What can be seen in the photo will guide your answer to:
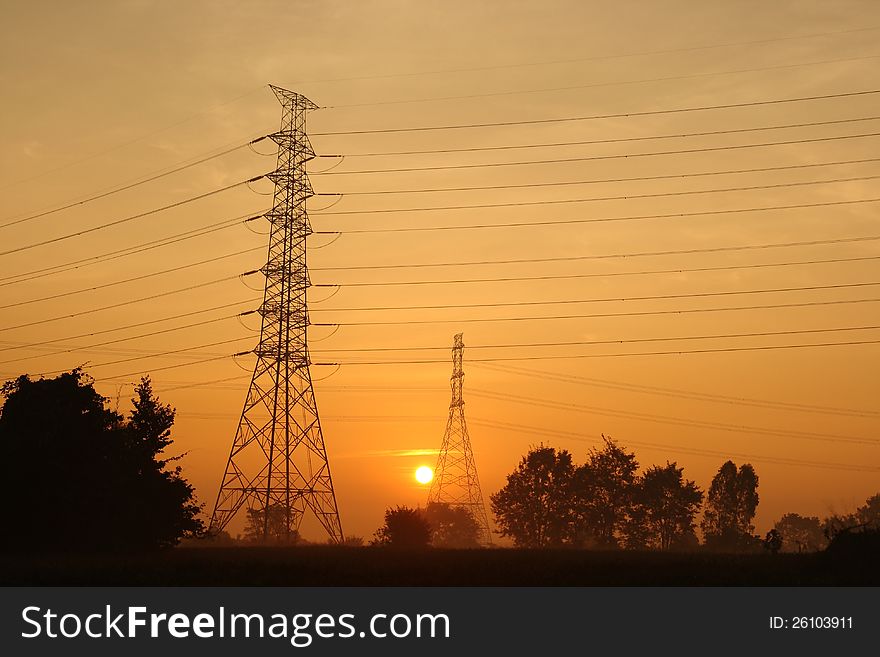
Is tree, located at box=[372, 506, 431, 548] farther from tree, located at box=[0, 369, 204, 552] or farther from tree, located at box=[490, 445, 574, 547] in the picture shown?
tree, located at box=[490, 445, 574, 547]

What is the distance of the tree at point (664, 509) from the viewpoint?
477ft

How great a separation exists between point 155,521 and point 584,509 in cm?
8735

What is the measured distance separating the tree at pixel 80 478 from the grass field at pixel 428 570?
6993mm

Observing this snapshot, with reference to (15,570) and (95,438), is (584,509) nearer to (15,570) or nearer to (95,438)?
(95,438)

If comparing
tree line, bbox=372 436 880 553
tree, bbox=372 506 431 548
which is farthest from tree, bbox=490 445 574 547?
tree, bbox=372 506 431 548

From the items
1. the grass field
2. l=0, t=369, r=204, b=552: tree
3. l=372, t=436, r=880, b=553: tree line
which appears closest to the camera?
the grass field

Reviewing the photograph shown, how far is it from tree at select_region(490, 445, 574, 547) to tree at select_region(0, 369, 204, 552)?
8097 centimetres

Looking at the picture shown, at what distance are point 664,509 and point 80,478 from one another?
10277 centimetres

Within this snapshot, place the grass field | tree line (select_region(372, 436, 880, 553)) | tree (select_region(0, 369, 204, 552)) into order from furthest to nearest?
1. tree line (select_region(372, 436, 880, 553))
2. tree (select_region(0, 369, 204, 552))
3. the grass field

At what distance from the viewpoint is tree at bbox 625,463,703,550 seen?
14525cm

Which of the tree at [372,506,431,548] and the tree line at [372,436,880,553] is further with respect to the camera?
the tree line at [372,436,880,553]

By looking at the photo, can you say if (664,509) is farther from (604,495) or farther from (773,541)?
(773,541)
